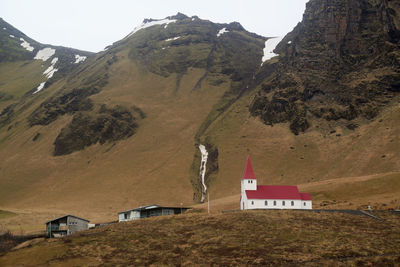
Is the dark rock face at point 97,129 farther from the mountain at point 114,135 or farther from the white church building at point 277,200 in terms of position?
the white church building at point 277,200

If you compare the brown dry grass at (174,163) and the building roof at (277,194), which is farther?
the brown dry grass at (174,163)

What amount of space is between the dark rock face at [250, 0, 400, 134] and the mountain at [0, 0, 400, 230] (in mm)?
401

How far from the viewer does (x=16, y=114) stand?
187 metres

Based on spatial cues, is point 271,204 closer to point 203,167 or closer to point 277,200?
point 277,200

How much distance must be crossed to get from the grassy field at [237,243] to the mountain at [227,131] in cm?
2536

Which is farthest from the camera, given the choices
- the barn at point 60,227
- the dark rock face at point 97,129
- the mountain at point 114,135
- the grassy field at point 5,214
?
the dark rock face at point 97,129

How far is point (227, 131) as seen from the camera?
137500 millimetres

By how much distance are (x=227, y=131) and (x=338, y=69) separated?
46.8m

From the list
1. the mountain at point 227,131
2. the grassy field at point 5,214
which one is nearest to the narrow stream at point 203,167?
the mountain at point 227,131

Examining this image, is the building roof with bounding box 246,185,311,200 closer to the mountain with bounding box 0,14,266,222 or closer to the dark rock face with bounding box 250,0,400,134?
the mountain with bounding box 0,14,266,222

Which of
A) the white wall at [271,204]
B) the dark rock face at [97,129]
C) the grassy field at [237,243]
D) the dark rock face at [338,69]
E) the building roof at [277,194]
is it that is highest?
the dark rock face at [338,69]

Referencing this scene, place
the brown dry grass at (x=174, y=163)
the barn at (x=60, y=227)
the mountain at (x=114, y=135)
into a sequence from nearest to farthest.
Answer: the barn at (x=60, y=227)
the brown dry grass at (x=174, y=163)
the mountain at (x=114, y=135)

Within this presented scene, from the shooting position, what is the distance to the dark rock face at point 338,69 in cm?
12442

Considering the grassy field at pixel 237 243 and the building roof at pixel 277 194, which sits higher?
the building roof at pixel 277 194
